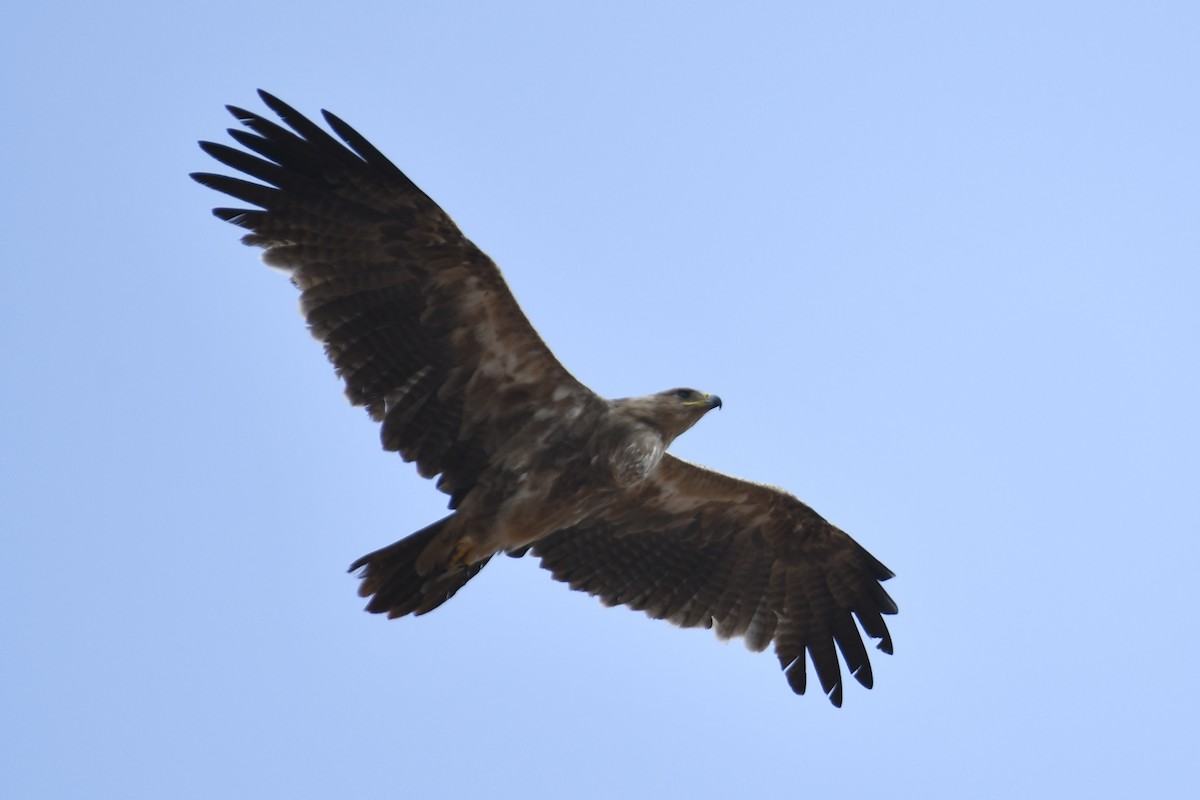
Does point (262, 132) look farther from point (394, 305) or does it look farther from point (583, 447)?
point (583, 447)

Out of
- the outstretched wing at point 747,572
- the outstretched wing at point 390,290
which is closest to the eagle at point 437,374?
the outstretched wing at point 390,290

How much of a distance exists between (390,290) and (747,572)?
427 centimetres

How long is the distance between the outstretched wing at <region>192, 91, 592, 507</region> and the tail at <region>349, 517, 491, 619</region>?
541 millimetres

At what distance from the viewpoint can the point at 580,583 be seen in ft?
49.5

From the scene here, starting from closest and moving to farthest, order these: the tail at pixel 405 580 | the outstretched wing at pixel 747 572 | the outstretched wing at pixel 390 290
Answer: the outstretched wing at pixel 390 290 < the tail at pixel 405 580 < the outstretched wing at pixel 747 572

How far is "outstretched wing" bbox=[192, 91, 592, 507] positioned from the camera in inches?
515

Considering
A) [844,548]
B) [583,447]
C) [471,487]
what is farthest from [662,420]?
[844,548]

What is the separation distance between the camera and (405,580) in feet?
43.9

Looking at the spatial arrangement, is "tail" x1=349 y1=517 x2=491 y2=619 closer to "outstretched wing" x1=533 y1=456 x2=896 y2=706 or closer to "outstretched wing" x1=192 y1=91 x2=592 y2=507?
"outstretched wing" x1=192 y1=91 x2=592 y2=507

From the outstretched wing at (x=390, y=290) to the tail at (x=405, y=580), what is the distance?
0.54 metres

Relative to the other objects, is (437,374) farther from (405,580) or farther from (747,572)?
(747,572)

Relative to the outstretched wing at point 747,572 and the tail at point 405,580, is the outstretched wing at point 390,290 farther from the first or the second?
the outstretched wing at point 747,572

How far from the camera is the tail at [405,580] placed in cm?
1327

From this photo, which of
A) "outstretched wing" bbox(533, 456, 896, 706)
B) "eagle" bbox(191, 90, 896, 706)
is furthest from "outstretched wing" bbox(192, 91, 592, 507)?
"outstretched wing" bbox(533, 456, 896, 706)
